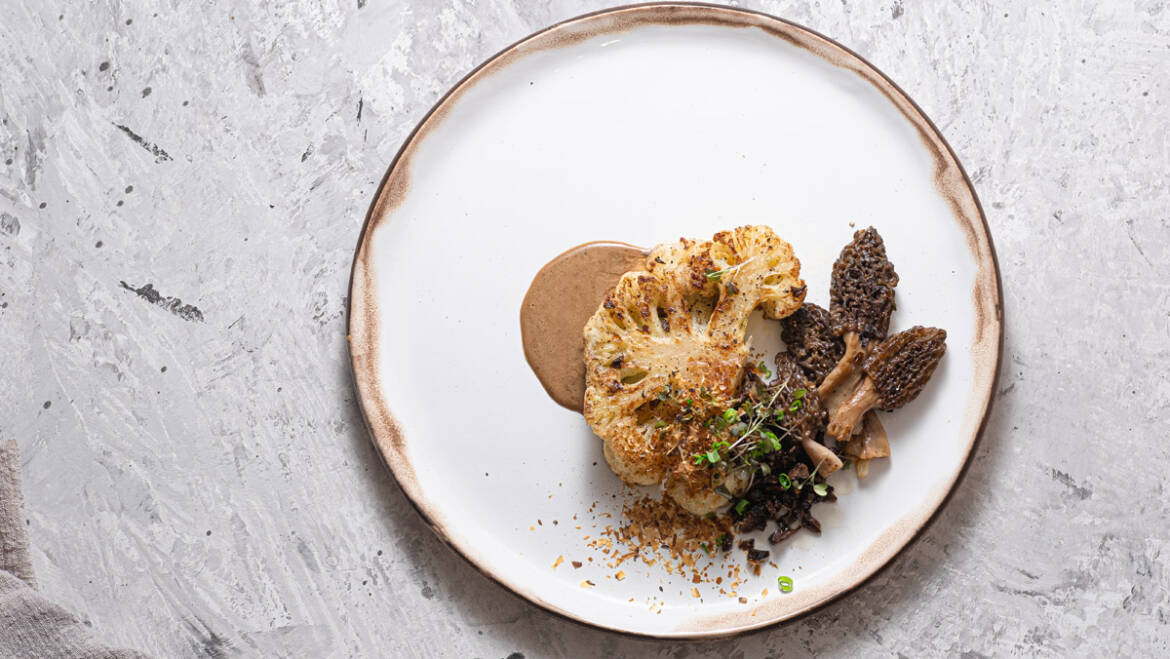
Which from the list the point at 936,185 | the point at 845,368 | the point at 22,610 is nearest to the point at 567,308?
the point at 845,368

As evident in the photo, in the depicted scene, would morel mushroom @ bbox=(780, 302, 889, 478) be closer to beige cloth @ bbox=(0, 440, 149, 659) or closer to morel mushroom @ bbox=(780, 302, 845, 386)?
morel mushroom @ bbox=(780, 302, 845, 386)

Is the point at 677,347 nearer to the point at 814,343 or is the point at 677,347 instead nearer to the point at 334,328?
the point at 814,343

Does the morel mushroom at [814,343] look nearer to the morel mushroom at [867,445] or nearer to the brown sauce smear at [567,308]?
the morel mushroom at [867,445]

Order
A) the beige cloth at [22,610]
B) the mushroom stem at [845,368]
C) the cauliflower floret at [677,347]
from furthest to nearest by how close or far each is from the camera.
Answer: the beige cloth at [22,610] < the mushroom stem at [845,368] < the cauliflower floret at [677,347]

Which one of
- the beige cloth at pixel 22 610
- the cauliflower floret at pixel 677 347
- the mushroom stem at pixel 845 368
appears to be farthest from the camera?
the beige cloth at pixel 22 610

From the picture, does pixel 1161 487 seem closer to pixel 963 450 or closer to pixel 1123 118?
pixel 963 450

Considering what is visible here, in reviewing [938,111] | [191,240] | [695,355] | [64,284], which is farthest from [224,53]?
[938,111]

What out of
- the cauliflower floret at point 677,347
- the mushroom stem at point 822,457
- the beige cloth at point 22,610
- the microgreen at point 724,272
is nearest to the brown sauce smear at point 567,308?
the cauliflower floret at point 677,347

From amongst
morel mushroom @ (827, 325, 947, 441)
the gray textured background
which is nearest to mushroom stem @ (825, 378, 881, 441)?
morel mushroom @ (827, 325, 947, 441)
